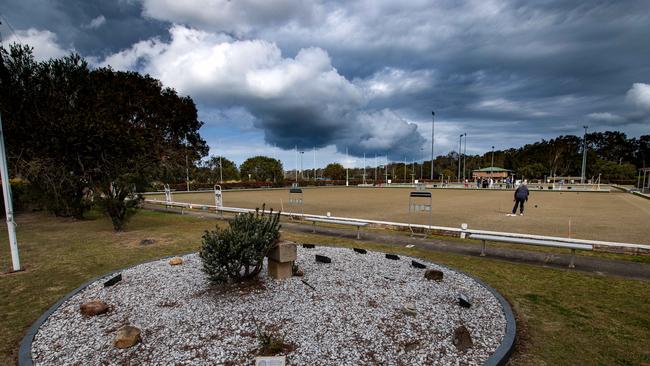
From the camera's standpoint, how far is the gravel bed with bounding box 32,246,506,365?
3227 millimetres

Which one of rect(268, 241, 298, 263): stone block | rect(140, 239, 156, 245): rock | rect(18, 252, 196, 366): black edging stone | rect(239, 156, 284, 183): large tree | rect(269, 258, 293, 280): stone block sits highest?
rect(239, 156, 284, 183): large tree

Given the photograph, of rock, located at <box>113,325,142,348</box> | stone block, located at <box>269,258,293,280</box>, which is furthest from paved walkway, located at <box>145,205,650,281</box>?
rock, located at <box>113,325,142,348</box>

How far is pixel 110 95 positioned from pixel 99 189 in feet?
26.1

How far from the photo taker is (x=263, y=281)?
516 cm

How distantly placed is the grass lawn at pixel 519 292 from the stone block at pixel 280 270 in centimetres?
328

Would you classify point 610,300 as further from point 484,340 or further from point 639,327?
point 484,340

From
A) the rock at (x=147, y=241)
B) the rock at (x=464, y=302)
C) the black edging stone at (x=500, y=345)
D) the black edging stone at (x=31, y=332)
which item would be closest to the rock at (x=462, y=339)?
the black edging stone at (x=500, y=345)

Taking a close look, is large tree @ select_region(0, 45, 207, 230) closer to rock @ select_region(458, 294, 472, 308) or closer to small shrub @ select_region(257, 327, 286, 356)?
small shrub @ select_region(257, 327, 286, 356)

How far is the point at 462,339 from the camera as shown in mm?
3430

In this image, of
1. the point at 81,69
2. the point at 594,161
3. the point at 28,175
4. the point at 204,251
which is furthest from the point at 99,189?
the point at 594,161

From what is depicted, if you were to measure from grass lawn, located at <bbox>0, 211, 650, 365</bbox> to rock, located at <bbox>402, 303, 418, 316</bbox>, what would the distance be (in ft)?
3.92

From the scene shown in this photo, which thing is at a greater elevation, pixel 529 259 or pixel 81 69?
pixel 81 69

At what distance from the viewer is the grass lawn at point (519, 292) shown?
11.6 ft

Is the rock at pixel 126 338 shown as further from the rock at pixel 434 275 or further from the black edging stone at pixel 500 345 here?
the rock at pixel 434 275
